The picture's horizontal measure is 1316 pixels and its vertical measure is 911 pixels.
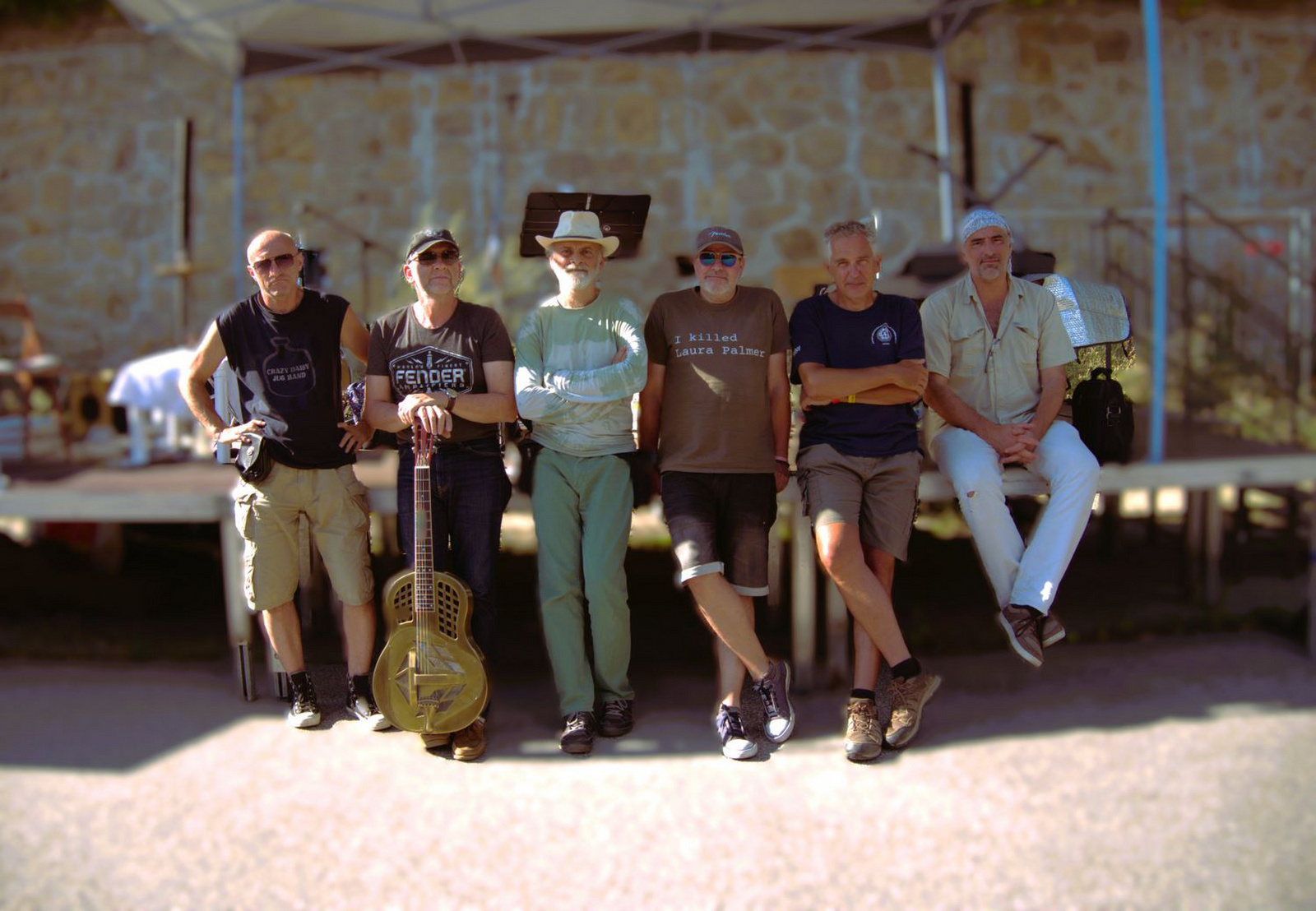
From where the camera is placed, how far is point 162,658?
79.0ft

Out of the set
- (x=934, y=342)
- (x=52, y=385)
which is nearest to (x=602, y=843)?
(x=52, y=385)

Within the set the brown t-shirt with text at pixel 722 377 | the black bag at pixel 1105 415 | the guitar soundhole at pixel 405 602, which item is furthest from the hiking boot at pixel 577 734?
the black bag at pixel 1105 415

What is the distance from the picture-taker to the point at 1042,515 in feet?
14.8

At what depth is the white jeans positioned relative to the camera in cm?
436

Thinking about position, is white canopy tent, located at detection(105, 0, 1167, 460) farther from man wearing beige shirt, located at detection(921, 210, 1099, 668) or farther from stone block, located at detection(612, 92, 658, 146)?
man wearing beige shirt, located at detection(921, 210, 1099, 668)

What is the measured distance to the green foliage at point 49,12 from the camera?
23.1 m

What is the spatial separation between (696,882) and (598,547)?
283ft

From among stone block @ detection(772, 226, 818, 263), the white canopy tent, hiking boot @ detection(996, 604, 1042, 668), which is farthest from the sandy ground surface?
hiking boot @ detection(996, 604, 1042, 668)

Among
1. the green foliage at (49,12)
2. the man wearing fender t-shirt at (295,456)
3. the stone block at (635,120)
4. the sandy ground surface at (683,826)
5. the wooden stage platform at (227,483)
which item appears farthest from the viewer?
the sandy ground surface at (683,826)

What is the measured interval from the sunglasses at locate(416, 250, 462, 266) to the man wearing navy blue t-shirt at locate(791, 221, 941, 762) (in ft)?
4.04

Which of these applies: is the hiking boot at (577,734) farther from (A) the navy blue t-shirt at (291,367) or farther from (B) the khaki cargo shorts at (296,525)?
(A) the navy blue t-shirt at (291,367)

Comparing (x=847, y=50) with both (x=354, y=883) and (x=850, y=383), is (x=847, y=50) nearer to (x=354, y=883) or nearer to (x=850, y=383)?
(x=850, y=383)

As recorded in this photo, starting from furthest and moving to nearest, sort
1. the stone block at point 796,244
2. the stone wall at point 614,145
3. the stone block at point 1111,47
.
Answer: the stone block at point 1111,47, the stone wall at point 614,145, the stone block at point 796,244

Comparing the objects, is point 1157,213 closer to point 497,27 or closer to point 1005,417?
point 1005,417
